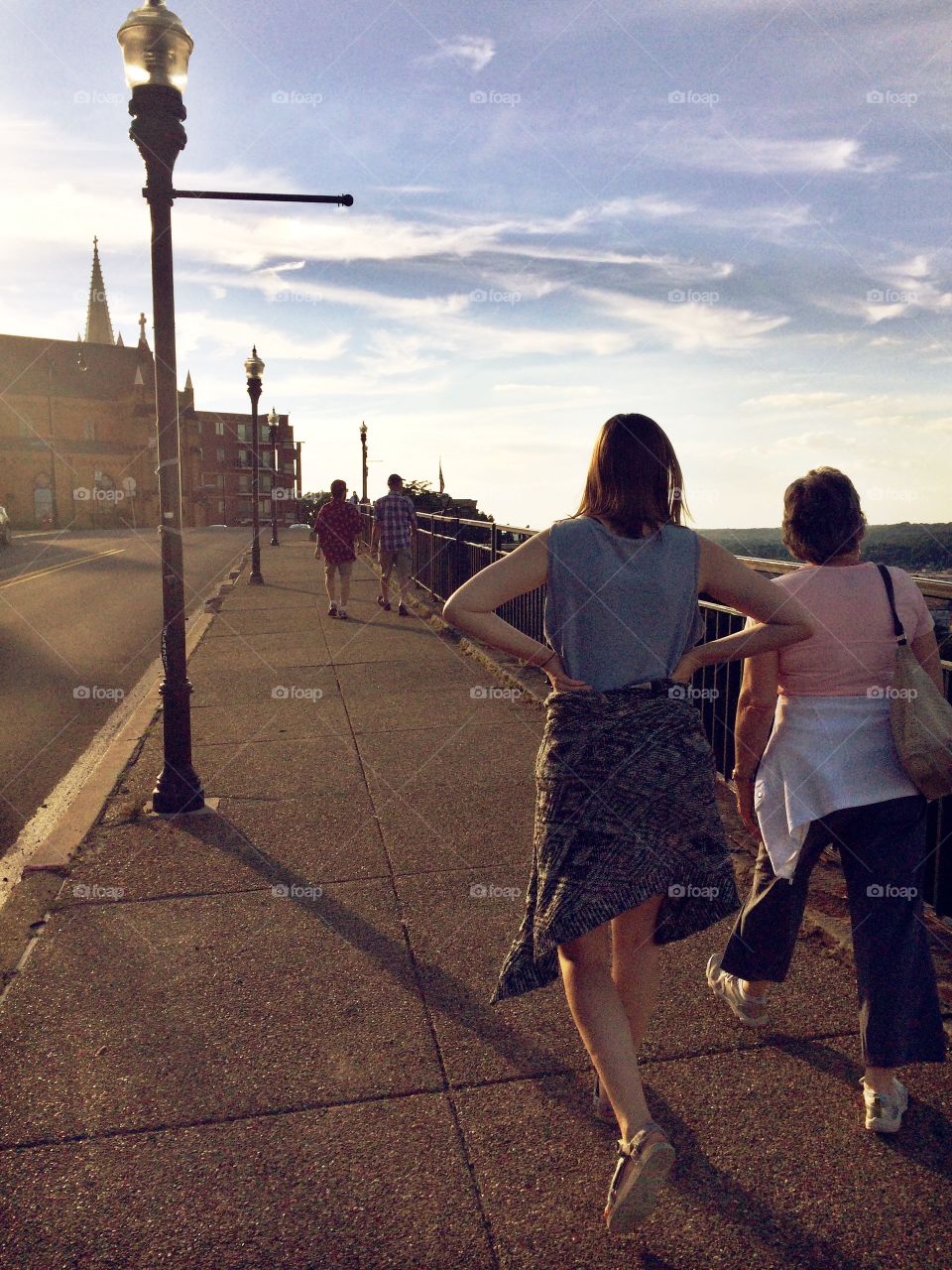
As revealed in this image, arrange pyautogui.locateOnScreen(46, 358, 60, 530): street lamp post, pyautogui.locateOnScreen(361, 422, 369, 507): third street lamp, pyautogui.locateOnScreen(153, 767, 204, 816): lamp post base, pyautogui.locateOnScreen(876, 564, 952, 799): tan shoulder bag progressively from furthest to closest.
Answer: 1. pyautogui.locateOnScreen(46, 358, 60, 530): street lamp post
2. pyautogui.locateOnScreen(361, 422, 369, 507): third street lamp
3. pyautogui.locateOnScreen(153, 767, 204, 816): lamp post base
4. pyautogui.locateOnScreen(876, 564, 952, 799): tan shoulder bag

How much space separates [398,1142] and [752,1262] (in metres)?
0.95

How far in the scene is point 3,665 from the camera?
10812 millimetres

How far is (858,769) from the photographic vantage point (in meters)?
2.92

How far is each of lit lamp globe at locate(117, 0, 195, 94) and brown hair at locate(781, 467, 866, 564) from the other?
4.36 m

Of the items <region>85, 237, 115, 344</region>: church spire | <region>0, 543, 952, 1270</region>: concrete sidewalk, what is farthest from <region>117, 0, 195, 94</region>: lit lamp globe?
<region>85, 237, 115, 344</region>: church spire

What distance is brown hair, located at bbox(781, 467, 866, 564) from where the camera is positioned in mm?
2939

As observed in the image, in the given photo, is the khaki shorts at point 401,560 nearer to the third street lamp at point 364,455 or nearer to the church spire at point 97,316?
the third street lamp at point 364,455

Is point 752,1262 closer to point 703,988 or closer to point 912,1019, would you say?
point 912,1019

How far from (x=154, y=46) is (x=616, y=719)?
4826mm

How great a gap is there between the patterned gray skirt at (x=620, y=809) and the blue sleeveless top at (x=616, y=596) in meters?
0.07

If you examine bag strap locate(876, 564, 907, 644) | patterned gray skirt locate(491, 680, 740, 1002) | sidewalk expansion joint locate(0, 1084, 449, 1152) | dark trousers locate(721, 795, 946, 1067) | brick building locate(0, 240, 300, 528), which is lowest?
sidewalk expansion joint locate(0, 1084, 449, 1152)

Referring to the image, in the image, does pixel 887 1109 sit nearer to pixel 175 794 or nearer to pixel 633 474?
pixel 633 474

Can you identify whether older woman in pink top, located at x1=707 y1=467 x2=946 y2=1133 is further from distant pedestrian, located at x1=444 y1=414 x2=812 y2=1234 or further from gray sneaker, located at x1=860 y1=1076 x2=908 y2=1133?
distant pedestrian, located at x1=444 y1=414 x2=812 y2=1234

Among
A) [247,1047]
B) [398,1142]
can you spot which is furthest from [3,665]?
[398,1142]
